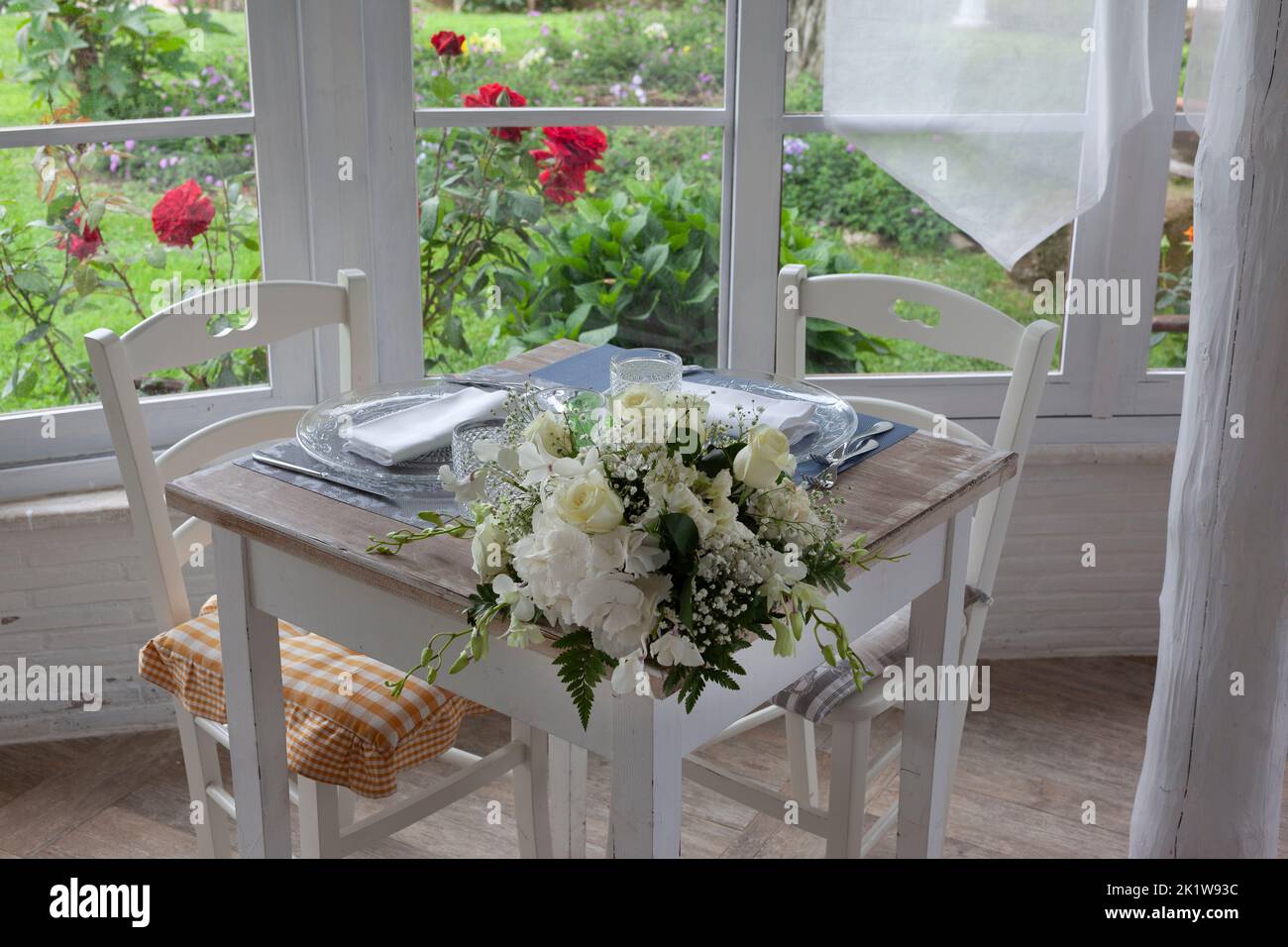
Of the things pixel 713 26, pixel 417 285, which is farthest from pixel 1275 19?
pixel 417 285

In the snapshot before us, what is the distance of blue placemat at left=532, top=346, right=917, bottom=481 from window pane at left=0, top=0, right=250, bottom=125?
96cm

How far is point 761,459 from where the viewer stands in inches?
48.5

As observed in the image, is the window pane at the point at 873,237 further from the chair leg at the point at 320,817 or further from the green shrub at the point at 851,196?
the chair leg at the point at 320,817

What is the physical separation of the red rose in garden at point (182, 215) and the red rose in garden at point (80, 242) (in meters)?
0.10

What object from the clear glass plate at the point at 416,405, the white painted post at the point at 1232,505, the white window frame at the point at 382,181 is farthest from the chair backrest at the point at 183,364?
the white painted post at the point at 1232,505

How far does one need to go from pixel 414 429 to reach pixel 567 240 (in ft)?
3.74

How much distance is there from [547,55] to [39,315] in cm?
103

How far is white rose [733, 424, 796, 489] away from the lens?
1.23 m

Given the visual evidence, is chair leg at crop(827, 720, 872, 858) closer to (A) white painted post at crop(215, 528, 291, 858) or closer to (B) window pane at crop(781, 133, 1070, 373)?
(A) white painted post at crop(215, 528, 291, 858)

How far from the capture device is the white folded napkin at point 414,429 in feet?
5.29

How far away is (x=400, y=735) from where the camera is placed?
5.72 feet

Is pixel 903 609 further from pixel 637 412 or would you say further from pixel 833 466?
pixel 637 412

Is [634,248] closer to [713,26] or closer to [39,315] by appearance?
[713,26]

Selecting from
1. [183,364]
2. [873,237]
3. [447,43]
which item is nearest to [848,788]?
[183,364]
